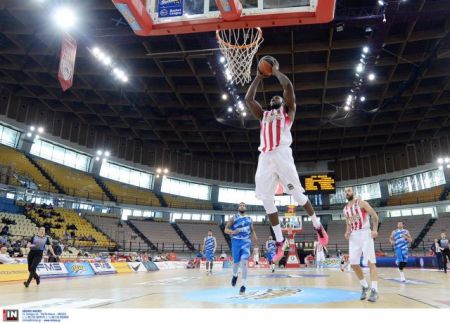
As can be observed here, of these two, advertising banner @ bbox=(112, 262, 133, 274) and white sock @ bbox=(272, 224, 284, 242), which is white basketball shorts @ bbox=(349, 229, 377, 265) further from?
advertising banner @ bbox=(112, 262, 133, 274)

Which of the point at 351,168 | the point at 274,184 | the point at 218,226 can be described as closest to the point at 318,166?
the point at 351,168

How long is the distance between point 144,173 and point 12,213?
1733 centimetres

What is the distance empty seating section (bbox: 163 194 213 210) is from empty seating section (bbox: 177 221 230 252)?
2.03m

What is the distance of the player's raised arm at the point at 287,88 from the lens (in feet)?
15.6

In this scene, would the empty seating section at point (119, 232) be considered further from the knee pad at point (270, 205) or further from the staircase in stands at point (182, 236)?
the knee pad at point (270, 205)

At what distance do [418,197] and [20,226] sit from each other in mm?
36798

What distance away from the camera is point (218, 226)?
41594mm

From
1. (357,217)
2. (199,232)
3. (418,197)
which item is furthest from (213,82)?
(418,197)

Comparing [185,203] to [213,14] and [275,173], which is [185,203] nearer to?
[213,14]

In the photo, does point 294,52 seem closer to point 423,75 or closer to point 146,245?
point 423,75

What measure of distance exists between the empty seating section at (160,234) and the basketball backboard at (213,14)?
29110 millimetres

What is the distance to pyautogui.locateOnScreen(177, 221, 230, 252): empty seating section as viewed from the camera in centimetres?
3800

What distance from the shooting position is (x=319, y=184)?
3425 cm

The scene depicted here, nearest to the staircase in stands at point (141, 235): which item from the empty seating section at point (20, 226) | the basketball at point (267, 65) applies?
the empty seating section at point (20, 226)
